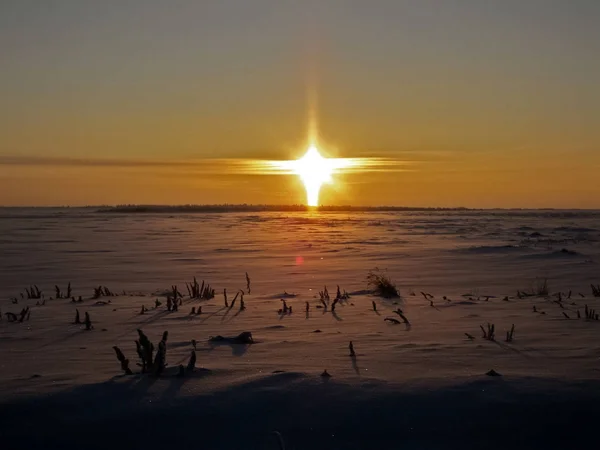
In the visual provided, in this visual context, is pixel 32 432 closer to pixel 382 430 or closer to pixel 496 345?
pixel 382 430

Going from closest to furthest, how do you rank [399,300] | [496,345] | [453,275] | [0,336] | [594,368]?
[594,368], [496,345], [0,336], [399,300], [453,275]

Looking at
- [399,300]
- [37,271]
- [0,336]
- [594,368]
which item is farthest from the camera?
[37,271]

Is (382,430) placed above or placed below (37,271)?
below

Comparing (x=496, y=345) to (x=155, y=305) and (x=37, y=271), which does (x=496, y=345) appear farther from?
(x=37, y=271)

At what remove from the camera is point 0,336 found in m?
6.45

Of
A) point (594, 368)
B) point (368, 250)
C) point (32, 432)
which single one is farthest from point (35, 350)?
point (368, 250)

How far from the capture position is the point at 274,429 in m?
3.82

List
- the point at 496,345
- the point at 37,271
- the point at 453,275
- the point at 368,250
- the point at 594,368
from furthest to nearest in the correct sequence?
1. the point at 368,250
2. the point at 37,271
3. the point at 453,275
4. the point at 496,345
5. the point at 594,368

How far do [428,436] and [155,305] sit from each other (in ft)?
17.9

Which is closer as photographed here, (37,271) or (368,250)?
(37,271)

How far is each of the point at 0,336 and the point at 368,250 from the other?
1460cm

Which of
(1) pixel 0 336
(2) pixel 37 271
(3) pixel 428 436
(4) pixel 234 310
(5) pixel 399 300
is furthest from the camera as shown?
(2) pixel 37 271

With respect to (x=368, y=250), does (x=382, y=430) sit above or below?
below

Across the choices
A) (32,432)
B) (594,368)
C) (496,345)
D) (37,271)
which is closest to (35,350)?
(32,432)
